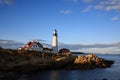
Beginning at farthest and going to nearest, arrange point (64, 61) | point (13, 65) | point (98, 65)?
point (98, 65) < point (64, 61) < point (13, 65)

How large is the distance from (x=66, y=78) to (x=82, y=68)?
643 inches

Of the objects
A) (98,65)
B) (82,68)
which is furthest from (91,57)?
(82,68)

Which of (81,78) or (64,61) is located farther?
(64,61)

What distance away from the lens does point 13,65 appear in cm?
5038

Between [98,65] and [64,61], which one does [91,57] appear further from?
[64,61]

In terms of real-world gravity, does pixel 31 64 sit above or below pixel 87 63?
above

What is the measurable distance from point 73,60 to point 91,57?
5525 millimetres

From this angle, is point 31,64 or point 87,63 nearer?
point 31,64

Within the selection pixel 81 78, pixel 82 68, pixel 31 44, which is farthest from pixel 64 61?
pixel 31 44

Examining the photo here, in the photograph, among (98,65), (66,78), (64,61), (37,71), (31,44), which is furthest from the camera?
(31,44)

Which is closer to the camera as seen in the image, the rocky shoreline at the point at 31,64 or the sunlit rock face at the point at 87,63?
the rocky shoreline at the point at 31,64

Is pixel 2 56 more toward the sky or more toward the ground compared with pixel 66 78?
more toward the sky

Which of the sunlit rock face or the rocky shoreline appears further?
the sunlit rock face

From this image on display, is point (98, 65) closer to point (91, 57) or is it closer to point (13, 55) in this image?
point (91, 57)
